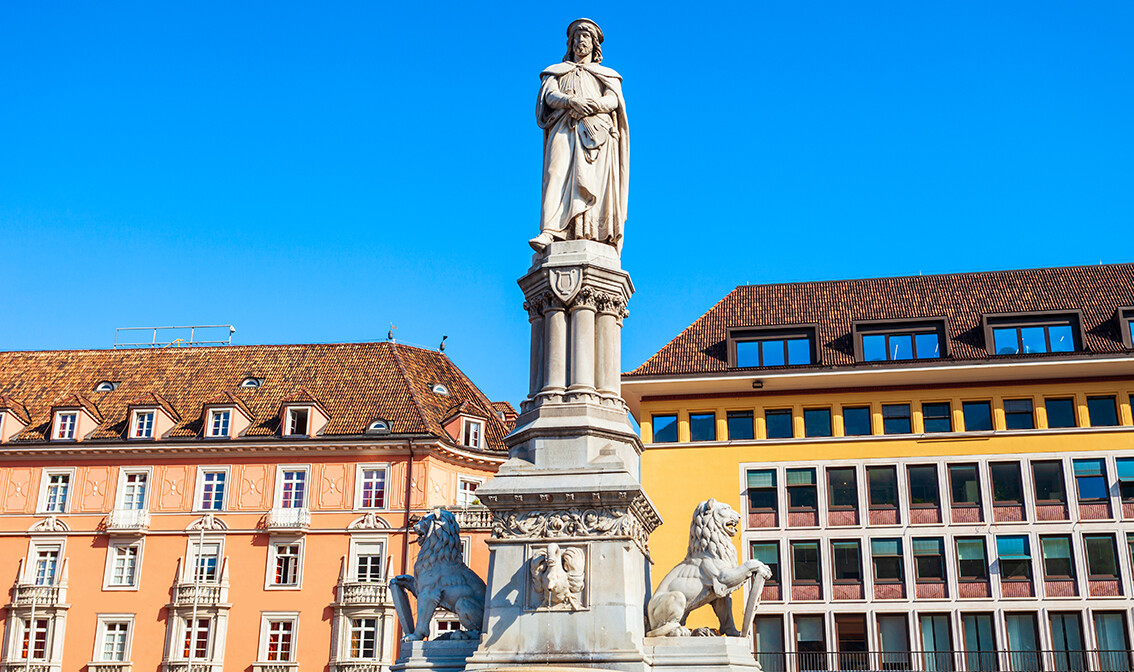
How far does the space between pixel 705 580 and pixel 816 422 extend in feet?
108

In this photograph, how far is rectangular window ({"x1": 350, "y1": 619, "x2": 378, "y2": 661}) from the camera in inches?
1827

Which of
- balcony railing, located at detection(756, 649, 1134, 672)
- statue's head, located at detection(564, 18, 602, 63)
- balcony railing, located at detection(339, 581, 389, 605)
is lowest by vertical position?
balcony railing, located at detection(756, 649, 1134, 672)

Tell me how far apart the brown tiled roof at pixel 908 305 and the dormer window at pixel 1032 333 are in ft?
1.57

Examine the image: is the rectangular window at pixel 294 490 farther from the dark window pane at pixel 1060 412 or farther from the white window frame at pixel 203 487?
the dark window pane at pixel 1060 412

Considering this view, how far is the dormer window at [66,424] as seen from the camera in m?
52.6

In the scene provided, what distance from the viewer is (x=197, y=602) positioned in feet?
156

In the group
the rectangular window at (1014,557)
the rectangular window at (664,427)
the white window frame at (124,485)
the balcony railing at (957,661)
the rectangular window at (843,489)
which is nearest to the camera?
the balcony railing at (957,661)

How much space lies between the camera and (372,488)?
1955 inches

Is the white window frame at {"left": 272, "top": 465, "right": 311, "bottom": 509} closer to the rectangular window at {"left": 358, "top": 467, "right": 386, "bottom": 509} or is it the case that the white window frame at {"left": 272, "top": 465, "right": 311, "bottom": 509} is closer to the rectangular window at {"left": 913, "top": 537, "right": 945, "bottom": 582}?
the rectangular window at {"left": 358, "top": 467, "right": 386, "bottom": 509}

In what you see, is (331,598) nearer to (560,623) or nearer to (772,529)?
(772,529)

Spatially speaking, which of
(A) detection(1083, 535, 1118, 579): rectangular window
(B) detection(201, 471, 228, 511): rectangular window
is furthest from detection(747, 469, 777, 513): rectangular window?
(B) detection(201, 471, 228, 511): rectangular window

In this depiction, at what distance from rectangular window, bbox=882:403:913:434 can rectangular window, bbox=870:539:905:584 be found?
423 cm

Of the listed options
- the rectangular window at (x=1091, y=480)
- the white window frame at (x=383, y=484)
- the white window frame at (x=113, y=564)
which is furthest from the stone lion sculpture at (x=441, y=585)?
the white window frame at (x=113, y=564)

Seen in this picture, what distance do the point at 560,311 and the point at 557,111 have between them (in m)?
2.76
